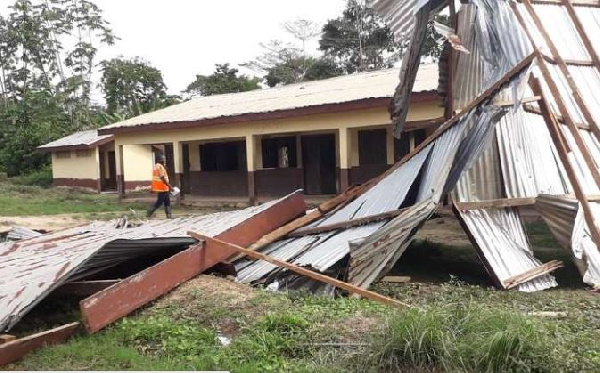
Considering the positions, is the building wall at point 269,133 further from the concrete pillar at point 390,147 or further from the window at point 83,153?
the window at point 83,153

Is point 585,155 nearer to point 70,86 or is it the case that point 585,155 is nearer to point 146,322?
point 146,322

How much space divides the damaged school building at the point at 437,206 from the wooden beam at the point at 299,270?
20 millimetres

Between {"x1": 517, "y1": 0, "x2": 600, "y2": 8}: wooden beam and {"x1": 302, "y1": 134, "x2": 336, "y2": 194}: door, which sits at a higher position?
{"x1": 517, "y1": 0, "x2": 600, "y2": 8}: wooden beam

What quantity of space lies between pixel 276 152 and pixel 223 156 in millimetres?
2205

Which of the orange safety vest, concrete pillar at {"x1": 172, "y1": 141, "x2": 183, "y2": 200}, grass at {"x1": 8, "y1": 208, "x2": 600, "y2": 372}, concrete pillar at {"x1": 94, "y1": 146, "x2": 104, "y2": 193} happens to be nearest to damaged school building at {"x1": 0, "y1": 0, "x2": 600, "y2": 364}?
grass at {"x1": 8, "y1": 208, "x2": 600, "y2": 372}

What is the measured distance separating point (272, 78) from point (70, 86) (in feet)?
45.8

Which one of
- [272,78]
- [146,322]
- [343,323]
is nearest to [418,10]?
[343,323]

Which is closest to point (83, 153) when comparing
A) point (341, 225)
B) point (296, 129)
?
point (296, 129)

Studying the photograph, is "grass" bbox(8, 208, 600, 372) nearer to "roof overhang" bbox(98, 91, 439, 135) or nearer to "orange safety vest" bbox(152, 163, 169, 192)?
"orange safety vest" bbox(152, 163, 169, 192)

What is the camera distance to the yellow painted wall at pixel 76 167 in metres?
27.8

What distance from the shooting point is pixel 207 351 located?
15.0ft

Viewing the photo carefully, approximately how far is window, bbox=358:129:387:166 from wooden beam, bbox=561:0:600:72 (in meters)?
8.31

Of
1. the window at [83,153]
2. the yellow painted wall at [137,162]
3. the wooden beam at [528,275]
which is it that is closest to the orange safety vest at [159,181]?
the wooden beam at [528,275]

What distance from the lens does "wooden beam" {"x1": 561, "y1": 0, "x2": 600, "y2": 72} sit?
8.27m
